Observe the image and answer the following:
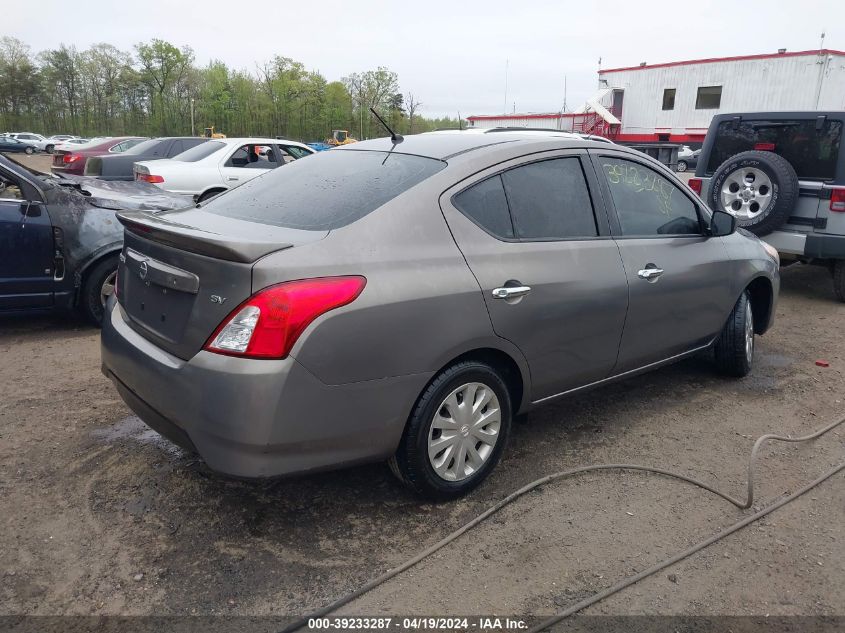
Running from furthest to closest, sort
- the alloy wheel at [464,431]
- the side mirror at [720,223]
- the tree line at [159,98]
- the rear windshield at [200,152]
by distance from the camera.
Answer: the tree line at [159,98] < the rear windshield at [200,152] < the side mirror at [720,223] < the alloy wheel at [464,431]

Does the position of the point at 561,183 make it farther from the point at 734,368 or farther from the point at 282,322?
the point at 734,368

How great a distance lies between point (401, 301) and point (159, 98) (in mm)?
60116

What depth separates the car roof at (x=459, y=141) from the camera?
3344mm

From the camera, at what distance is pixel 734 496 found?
3.22 m

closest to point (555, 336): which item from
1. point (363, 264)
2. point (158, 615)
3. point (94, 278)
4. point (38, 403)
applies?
point (363, 264)

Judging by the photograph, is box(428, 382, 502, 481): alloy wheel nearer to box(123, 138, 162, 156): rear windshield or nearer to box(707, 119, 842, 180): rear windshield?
box(707, 119, 842, 180): rear windshield

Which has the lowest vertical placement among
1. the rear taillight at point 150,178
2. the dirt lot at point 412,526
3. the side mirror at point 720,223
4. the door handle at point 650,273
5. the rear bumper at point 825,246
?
the dirt lot at point 412,526

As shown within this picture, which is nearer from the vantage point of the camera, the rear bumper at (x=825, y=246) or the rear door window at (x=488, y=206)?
the rear door window at (x=488, y=206)

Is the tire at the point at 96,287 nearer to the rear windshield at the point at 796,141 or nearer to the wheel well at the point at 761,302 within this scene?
the wheel well at the point at 761,302

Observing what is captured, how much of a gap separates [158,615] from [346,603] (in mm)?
654

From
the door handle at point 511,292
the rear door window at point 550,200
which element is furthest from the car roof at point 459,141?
the door handle at point 511,292

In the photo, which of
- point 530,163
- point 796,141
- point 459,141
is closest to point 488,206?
point 530,163

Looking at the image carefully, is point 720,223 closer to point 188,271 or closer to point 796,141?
point 188,271

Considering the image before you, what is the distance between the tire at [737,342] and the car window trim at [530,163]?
5.09 feet
